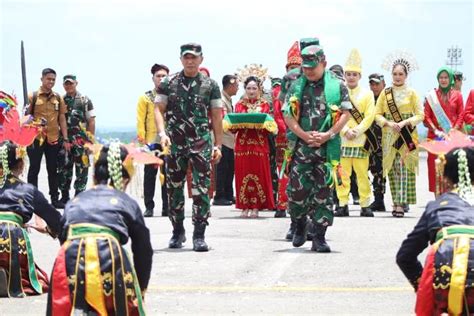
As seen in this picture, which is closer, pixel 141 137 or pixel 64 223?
pixel 64 223

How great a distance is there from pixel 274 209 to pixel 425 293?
33.6ft

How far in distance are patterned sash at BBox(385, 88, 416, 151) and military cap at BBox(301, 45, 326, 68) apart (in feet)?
14.4

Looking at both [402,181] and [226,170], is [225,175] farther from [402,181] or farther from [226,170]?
[402,181]

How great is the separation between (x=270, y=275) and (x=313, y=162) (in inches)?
70.8

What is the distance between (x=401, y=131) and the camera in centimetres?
1612

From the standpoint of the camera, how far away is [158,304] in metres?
9.16

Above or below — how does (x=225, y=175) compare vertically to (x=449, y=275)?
below

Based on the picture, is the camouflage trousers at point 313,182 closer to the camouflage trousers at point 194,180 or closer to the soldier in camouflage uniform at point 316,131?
the soldier in camouflage uniform at point 316,131

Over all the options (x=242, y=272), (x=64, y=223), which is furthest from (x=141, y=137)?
(x=64, y=223)

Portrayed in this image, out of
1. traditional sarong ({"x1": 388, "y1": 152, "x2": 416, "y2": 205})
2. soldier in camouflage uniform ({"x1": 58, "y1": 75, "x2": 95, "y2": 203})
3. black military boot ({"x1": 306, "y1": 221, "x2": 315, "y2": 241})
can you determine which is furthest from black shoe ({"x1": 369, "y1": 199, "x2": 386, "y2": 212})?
black military boot ({"x1": 306, "y1": 221, "x2": 315, "y2": 241})

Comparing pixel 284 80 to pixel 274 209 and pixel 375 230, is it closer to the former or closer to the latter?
pixel 375 230

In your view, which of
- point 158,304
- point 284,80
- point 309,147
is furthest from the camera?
point 284,80

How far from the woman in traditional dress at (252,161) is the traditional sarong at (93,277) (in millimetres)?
9526

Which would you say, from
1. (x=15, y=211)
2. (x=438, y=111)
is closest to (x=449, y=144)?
(x=15, y=211)
